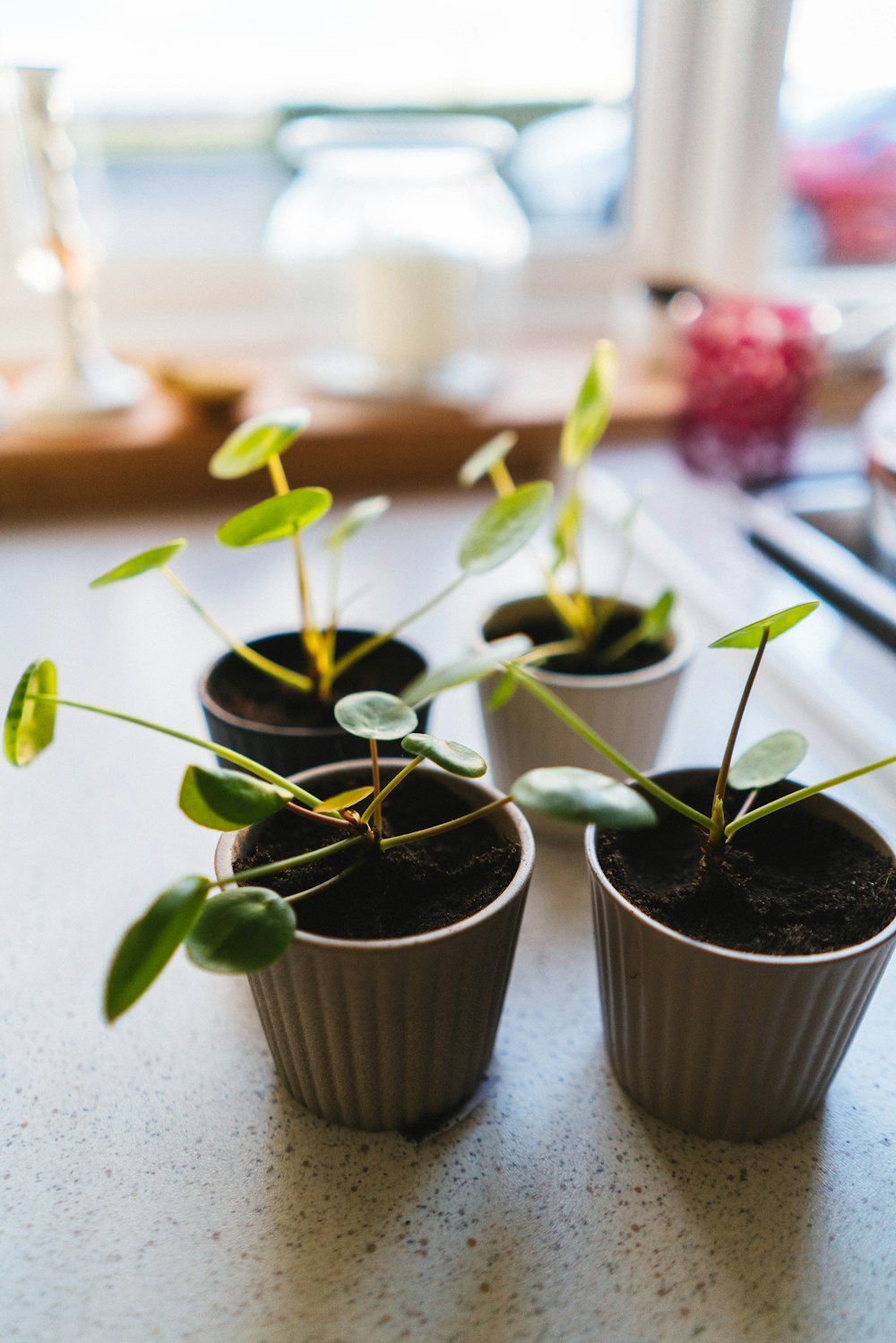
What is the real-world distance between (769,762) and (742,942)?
0.08m

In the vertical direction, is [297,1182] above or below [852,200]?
below

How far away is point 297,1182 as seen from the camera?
48 cm

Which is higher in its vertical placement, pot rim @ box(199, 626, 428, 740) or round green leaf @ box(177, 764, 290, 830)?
round green leaf @ box(177, 764, 290, 830)

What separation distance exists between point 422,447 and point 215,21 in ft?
2.06

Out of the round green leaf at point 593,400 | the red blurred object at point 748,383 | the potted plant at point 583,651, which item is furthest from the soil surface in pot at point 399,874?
the red blurred object at point 748,383

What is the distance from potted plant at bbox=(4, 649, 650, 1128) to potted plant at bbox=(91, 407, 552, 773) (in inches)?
2.9

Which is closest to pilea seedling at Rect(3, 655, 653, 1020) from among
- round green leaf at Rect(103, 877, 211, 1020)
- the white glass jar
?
round green leaf at Rect(103, 877, 211, 1020)

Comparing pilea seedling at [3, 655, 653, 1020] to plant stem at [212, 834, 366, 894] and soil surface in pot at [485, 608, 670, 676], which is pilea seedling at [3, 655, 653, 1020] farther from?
soil surface in pot at [485, 608, 670, 676]

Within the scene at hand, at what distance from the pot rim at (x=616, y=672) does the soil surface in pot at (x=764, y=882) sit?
0.12 metres

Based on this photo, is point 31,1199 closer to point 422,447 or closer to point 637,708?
point 637,708

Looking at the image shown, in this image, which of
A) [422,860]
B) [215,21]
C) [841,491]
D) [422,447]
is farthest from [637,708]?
[215,21]

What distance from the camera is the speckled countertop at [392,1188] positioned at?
1.40 feet

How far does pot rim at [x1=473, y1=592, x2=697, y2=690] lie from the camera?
657mm

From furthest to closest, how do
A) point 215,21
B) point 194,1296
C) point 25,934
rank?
point 215,21, point 25,934, point 194,1296
